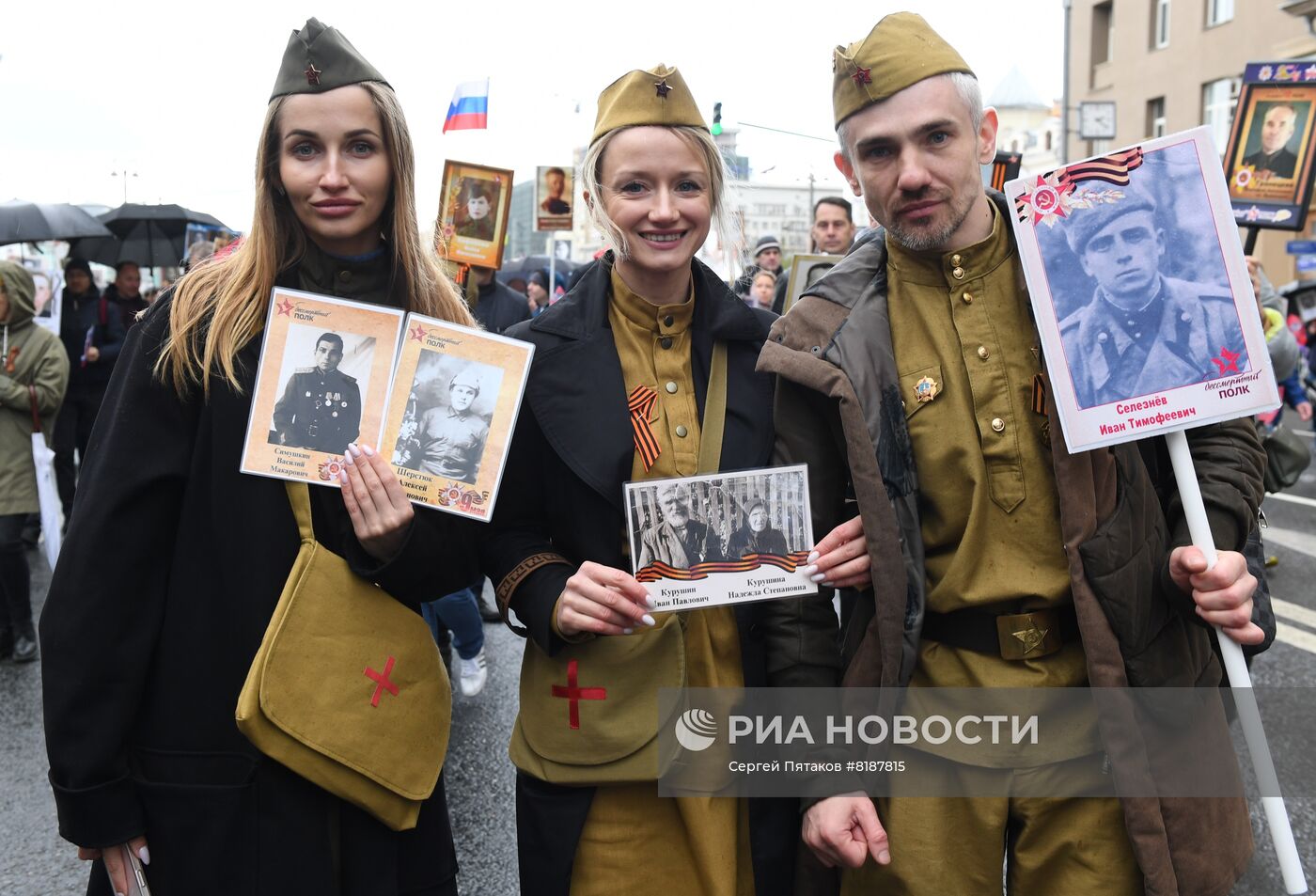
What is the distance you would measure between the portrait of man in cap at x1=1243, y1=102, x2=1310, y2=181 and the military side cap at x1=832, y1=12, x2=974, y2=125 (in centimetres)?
330

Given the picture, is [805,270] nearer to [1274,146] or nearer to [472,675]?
[1274,146]

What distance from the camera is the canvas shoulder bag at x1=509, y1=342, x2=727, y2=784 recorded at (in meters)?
2.13

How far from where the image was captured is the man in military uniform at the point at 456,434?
6.92 ft

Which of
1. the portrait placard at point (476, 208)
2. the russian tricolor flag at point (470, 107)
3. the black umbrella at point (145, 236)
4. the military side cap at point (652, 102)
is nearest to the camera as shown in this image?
the military side cap at point (652, 102)

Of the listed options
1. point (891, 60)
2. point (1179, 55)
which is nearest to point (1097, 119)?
point (1179, 55)

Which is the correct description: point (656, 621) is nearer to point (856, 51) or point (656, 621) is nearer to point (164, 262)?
point (856, 51)

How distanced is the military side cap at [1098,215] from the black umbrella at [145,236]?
1557 centimetres

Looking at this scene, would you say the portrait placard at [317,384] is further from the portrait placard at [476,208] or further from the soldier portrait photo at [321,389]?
the portrait placard at [476,208]

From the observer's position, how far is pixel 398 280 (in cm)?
229

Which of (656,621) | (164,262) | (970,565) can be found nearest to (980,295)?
(970,565)

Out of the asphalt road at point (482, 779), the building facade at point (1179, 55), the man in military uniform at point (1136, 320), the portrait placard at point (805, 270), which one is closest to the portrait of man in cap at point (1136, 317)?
the man in military uniform at point (1136, 320)

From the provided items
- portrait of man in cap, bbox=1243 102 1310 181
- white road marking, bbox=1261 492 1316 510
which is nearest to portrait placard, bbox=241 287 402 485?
portrait of man in cap, bbox=1243 102 1310 181

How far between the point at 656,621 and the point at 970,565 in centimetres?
59

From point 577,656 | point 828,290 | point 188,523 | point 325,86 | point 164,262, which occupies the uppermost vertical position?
point 164,262
